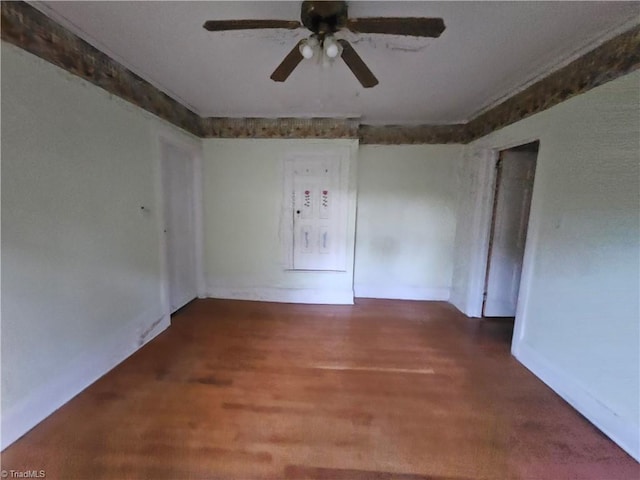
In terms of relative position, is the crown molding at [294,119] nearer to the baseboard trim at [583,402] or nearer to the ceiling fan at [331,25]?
the ceiling fan at [331,25]

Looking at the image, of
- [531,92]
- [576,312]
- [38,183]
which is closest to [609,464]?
[576,312]

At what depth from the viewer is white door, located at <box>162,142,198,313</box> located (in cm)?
312

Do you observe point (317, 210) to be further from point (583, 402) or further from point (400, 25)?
point (583, 402)

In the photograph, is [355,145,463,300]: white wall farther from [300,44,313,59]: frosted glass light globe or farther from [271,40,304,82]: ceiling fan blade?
[300,44,313,59]: frosted glass light globe

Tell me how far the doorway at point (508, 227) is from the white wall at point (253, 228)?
167 centimetres

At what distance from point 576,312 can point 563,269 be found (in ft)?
1.03

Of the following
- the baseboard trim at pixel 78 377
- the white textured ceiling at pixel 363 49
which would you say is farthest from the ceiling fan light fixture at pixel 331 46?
the baseboard trim at pixel 78 377

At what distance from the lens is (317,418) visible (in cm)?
178

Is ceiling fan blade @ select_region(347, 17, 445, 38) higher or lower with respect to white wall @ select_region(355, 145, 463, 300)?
higher

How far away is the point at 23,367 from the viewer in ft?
5.22

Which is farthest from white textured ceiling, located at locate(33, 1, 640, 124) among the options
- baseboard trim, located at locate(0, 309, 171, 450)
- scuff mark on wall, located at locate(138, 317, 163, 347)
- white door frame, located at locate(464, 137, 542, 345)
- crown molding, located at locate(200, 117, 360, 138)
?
scuff mark on wall, located at locate(138, 317, 163, 347)

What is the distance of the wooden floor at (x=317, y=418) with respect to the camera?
1.47 m

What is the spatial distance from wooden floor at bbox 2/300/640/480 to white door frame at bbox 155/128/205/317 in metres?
0.62

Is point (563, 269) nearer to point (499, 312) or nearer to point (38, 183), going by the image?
point (499, 312)
